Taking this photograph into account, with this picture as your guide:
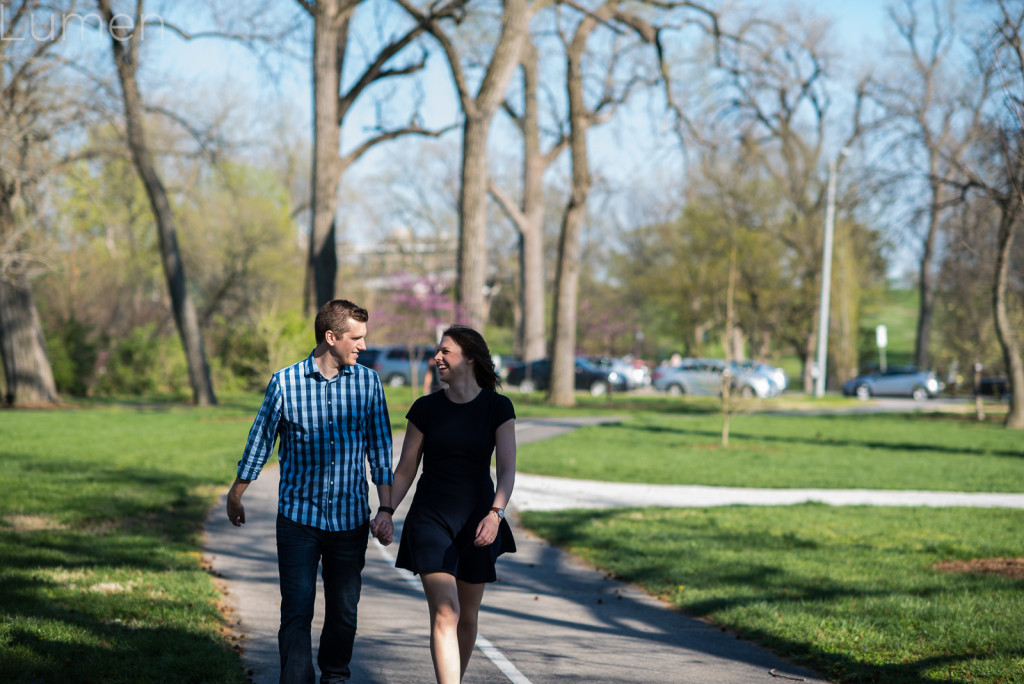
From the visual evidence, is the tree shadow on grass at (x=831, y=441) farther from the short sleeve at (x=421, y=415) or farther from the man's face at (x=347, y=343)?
the man's face at (x=347, y=343)

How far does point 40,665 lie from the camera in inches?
188

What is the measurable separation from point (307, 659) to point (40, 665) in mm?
1585

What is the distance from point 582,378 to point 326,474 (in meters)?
40.4

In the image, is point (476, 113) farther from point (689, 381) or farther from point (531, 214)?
point (689, 381)

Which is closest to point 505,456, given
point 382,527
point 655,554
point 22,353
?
point 382,527

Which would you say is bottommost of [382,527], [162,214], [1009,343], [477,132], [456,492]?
[382,527]

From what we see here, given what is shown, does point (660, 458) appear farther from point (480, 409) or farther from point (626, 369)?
point (626, 369)

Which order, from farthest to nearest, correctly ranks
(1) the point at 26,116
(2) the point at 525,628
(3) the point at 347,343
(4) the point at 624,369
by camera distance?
(4) the point at 624,369, (1) the point at 26,116, (2) the point at 525,628, (3) the point at 347,343

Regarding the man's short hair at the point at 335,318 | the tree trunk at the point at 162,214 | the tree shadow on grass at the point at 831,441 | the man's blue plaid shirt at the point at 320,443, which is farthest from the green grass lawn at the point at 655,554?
the tree trunk at the point at 162,214

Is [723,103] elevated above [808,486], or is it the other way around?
[723,103]

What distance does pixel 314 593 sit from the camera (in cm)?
434

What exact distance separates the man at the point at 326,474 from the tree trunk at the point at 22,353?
74.5 feet

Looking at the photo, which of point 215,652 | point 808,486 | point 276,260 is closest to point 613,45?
point 808,486

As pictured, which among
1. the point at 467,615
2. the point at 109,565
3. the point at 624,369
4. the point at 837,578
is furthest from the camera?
the point at 624,369
